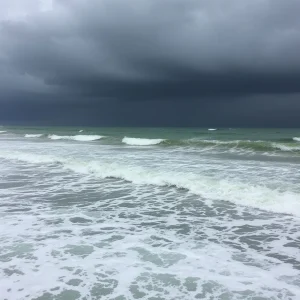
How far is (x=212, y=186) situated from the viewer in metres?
9.29

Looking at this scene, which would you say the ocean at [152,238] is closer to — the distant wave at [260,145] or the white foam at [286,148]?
the white foam at [286,148]

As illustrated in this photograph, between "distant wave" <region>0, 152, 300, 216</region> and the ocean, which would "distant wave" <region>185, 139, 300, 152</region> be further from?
"distant wave" <region>0, 152, 300, 216</region>

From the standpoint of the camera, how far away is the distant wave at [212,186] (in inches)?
296

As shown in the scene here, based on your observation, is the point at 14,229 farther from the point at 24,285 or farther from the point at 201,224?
Answer: the point at 201,224

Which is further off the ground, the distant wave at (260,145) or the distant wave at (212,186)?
the distant wave at (212,186)

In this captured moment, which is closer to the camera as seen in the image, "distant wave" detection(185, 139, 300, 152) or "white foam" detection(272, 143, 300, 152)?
"white foam" detection(272, 143, 300, 152)

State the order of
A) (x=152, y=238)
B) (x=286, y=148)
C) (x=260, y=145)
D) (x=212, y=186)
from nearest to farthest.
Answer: (x=152, y=238) < (x=212, y=186) < (x=286, y=148) < (x=260, y=145)

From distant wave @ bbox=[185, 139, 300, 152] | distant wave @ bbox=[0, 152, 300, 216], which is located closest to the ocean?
distant wave @ bbox=[0, 152, 300, 216]

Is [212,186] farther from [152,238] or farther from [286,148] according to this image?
[286,148]

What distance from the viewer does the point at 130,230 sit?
5.95 m

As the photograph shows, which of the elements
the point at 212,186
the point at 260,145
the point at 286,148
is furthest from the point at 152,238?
the point at 260,145

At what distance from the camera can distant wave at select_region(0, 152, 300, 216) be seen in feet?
24.6

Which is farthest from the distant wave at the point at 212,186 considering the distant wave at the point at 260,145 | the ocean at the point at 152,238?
the distant wave at the point at 260,145

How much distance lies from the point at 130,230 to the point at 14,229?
2296mm
